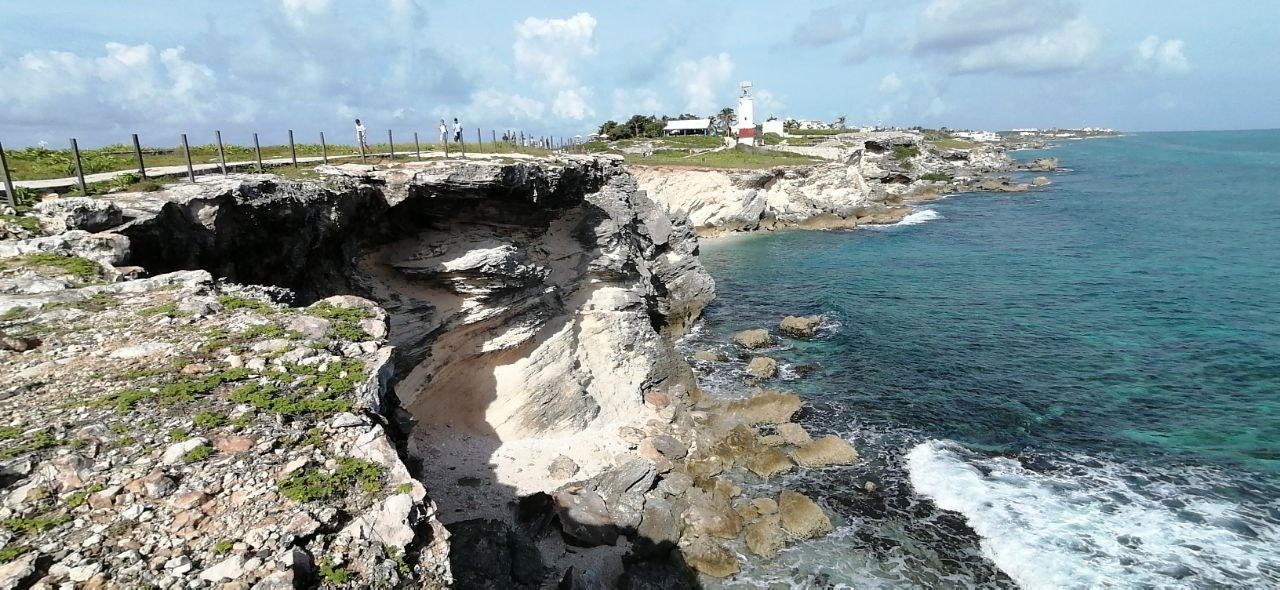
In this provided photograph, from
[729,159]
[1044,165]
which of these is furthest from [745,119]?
[1044,165]

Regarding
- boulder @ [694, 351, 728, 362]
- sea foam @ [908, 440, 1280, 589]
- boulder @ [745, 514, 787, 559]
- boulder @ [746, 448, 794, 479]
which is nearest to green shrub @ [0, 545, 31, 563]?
boulder @ [745, 514, 787, 559]

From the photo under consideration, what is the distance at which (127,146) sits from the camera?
21.1 m

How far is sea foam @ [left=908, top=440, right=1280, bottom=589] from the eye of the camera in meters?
14.5

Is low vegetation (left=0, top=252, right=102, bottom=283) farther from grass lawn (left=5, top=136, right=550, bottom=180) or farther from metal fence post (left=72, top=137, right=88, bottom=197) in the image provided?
grass lawn (left=5, top=136, right=550, bottom=180)

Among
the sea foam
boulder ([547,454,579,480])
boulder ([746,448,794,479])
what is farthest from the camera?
boulder ([746,448,794,479])

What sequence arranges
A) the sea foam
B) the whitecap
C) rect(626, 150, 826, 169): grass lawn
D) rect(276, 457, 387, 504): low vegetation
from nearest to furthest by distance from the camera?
rect(276, 457, 387, 504): low vegetation, the sea foam, the whitecap, rect(626, 150, 826, 169): grass lawn

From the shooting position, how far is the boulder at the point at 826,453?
19.7m

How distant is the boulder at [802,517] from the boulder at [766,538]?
281 millimetres

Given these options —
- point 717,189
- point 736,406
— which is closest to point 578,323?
point 736,406

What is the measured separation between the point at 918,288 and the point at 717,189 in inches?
1217

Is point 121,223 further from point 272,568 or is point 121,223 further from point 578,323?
point 578,323

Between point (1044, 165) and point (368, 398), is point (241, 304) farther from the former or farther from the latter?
point (1044, 165)

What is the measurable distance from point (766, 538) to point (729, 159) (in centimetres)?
6399

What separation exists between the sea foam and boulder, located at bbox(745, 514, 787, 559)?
5071mm
